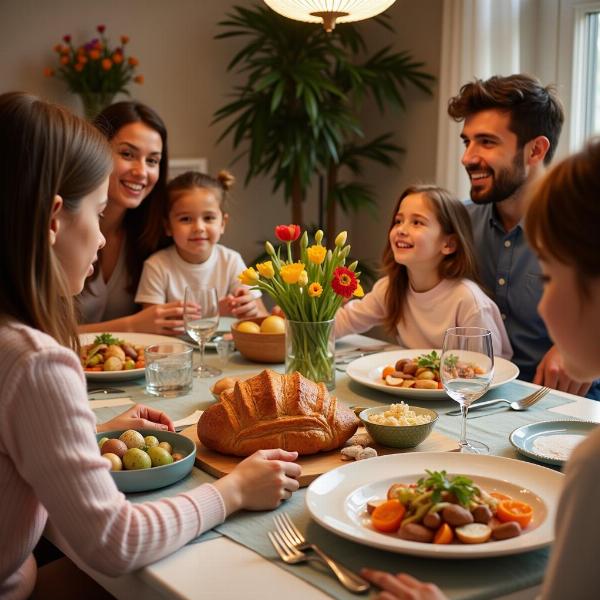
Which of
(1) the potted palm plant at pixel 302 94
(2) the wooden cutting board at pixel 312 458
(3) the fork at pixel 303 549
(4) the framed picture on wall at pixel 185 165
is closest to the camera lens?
(3) the fork at pixel 303 549

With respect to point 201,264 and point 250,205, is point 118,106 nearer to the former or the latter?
point 201,264

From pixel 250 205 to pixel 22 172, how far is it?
11.9 feet

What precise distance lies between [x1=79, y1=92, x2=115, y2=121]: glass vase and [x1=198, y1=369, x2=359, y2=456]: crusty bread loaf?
2819 mm

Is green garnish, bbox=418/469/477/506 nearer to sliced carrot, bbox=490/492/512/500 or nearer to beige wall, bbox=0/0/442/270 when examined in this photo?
sliced carrot, bbox=490/492/512/500

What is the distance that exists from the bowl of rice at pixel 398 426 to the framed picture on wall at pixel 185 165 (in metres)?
3.10

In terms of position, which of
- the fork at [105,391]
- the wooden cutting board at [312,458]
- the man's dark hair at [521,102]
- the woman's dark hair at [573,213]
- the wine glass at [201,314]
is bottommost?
the fork at [105,391]

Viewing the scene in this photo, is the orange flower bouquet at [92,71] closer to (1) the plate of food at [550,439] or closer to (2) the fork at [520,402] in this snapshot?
(2) the fork at [520,402]

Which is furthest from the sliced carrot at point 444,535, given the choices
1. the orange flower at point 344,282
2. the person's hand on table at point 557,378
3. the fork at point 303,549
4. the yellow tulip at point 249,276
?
the person's hand on table at point 557,378

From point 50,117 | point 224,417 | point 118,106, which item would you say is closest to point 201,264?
point 118,106

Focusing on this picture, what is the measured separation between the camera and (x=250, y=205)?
15.9 ft

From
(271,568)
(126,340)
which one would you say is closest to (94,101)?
(126,340)

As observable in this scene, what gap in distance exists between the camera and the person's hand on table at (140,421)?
1599mm

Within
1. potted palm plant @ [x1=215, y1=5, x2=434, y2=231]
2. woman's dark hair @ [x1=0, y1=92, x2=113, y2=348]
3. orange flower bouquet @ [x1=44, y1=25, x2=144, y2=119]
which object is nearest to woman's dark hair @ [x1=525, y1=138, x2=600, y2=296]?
woman's dark hair @ [x1=0, y1=92, x2=113, y2=348]

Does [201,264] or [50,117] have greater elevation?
[50,117]
